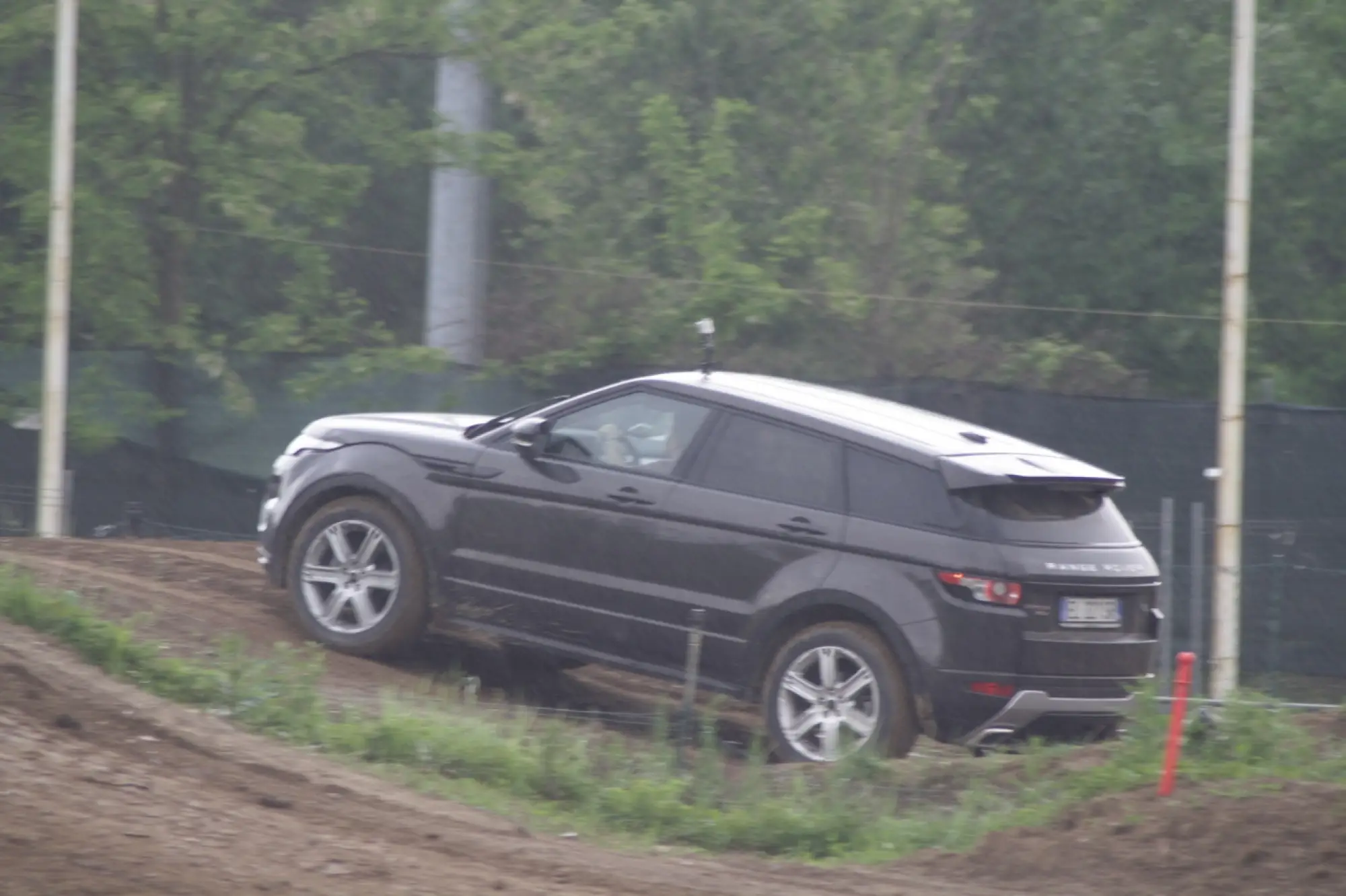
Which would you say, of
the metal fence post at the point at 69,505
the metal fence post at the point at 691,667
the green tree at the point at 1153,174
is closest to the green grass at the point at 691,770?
the metal fence post at the point at 691,667

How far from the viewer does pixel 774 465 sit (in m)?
8.66

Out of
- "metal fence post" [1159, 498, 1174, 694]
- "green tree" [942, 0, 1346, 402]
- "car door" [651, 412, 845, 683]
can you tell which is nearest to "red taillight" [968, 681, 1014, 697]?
"car door" [651, 412, 845, 683]

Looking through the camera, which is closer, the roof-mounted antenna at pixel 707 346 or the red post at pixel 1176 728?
the red post at pixel 1176 728

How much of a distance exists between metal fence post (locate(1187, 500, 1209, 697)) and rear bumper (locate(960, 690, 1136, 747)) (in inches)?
155

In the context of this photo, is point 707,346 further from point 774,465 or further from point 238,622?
point 238,622

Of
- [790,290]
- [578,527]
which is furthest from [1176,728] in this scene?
[790,290]

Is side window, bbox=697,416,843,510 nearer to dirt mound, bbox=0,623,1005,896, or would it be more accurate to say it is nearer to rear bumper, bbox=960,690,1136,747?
rear bumper, bbox=960,690,1136,747

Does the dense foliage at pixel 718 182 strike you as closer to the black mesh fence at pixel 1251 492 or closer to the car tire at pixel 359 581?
the black mesh fence at pixel 1251 492

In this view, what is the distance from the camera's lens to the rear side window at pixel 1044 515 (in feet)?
26.6

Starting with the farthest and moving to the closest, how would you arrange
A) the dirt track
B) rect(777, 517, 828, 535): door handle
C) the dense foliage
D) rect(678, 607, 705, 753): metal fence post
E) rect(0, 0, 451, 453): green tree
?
the dense foliage < rect(0, 0, 451, 453): green tree < the dirt track < rect(777, 517, 828, 535): door handle < rect(678, 607, 705, 753): metal fence post

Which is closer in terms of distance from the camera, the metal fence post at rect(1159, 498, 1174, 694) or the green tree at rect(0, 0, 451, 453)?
the metal fence post at rect(1159, 498, 1174, 694)

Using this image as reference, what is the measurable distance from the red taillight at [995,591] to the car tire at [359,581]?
9.26 ft

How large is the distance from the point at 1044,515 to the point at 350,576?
3.51 metres

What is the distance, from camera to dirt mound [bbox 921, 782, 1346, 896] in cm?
598
